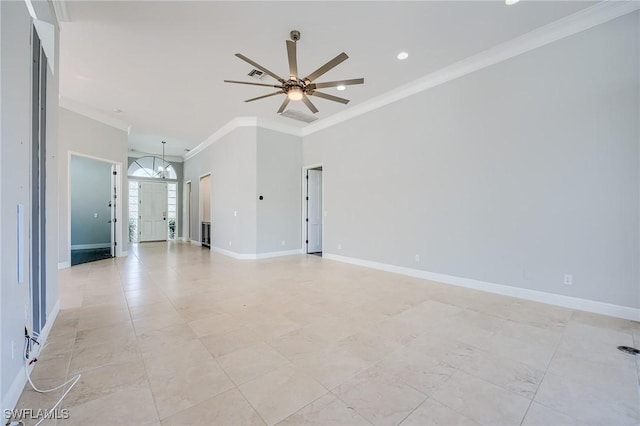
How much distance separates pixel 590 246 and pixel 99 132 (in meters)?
9.09

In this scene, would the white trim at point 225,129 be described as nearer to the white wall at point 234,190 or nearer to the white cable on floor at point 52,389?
the white wall at point 234,190

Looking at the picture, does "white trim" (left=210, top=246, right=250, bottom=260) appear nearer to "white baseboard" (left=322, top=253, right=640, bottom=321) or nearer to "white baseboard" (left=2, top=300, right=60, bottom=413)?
"white baseboard" (left=322, top=253, right=640, bottom=321)

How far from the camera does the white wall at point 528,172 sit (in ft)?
9.66

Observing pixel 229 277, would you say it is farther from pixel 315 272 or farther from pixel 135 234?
pixel 135 234

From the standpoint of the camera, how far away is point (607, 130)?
3002 millimetres

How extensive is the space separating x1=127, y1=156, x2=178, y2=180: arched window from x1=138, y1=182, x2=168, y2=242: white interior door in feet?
1.23

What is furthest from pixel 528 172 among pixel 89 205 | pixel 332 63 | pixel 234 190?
pixel 89 205

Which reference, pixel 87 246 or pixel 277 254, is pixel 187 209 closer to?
pixel 87 246

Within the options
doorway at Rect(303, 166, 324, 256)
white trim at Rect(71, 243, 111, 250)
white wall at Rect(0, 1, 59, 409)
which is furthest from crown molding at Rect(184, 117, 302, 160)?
white trim at Rect(71, 243, 111, 250)

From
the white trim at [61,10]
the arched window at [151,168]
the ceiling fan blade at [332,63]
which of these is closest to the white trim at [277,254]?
the ceiling fan blade at [332,63]

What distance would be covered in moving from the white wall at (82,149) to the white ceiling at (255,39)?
2.46 ft

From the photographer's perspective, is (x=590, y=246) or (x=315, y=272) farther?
(x=315, y=272)

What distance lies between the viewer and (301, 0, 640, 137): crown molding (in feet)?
9.64

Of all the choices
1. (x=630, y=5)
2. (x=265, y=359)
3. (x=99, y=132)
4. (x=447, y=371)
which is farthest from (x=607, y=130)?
(x=99, y=132)
